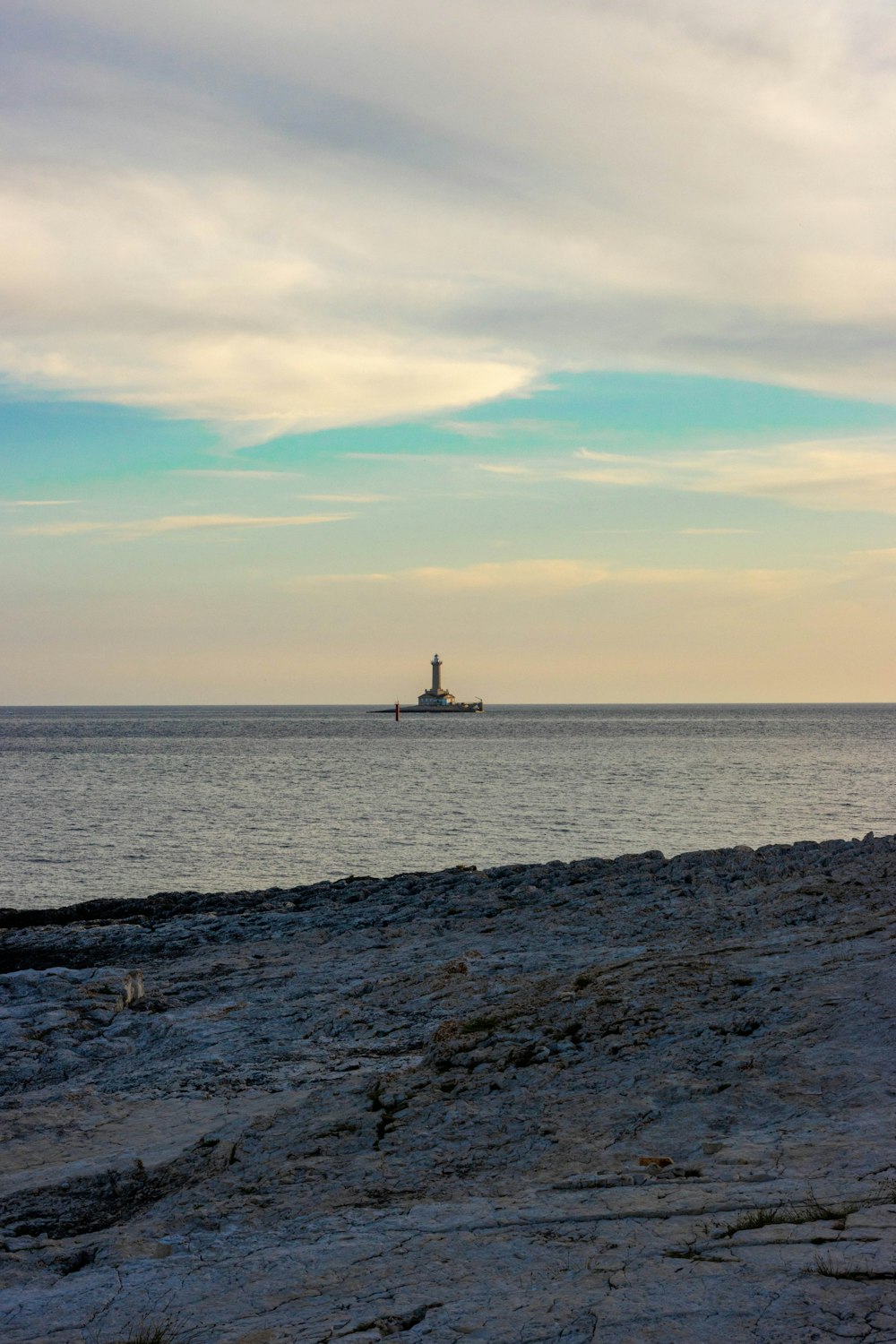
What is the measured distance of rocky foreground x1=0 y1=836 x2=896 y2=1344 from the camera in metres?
5.48

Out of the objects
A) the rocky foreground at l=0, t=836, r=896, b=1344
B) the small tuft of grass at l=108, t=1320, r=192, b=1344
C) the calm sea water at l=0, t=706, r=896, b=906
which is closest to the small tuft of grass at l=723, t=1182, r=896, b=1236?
the rocky foreground at l=0, t=836, r=896, b=1344

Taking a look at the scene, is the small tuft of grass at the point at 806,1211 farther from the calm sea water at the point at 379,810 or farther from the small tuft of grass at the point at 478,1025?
the calm sea water at the point at 379,810

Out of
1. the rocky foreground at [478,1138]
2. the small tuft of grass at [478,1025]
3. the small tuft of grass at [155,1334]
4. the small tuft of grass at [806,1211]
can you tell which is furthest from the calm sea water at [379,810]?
the small tuft of grass at [806,1211]

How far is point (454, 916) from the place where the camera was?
1820cm

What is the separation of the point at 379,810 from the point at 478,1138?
1670 inches

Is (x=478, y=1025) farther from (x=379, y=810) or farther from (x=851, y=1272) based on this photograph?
(x=379, y=810)

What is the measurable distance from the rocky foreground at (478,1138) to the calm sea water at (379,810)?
17366 mm

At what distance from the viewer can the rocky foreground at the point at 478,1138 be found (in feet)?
18.0

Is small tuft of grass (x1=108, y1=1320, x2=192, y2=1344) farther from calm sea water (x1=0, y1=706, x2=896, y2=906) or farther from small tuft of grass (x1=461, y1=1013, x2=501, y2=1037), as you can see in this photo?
calm sea water (x1=0, y1=706, x2=896, y2=906)

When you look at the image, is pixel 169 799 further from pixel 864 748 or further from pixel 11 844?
pixel 864 748

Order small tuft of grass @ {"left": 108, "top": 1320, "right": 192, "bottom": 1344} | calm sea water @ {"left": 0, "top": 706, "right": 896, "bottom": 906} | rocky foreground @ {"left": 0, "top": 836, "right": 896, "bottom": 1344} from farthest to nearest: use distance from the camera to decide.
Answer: calm sea water @ {"left": 0, "top": 706, "right": 896, "bottom": 906}, rocky foreground @ {"left": 0, "top": 836, "right": 896, "bottom": 1344}, small tuft of grass @ {"left": 108, "top": 1320, "right": 192, "bottom": 1344}

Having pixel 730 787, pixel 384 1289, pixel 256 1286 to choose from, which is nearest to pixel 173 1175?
pixel 256 1286

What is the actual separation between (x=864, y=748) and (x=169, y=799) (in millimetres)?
74408

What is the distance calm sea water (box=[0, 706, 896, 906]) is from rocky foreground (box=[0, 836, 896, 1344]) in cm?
1737
